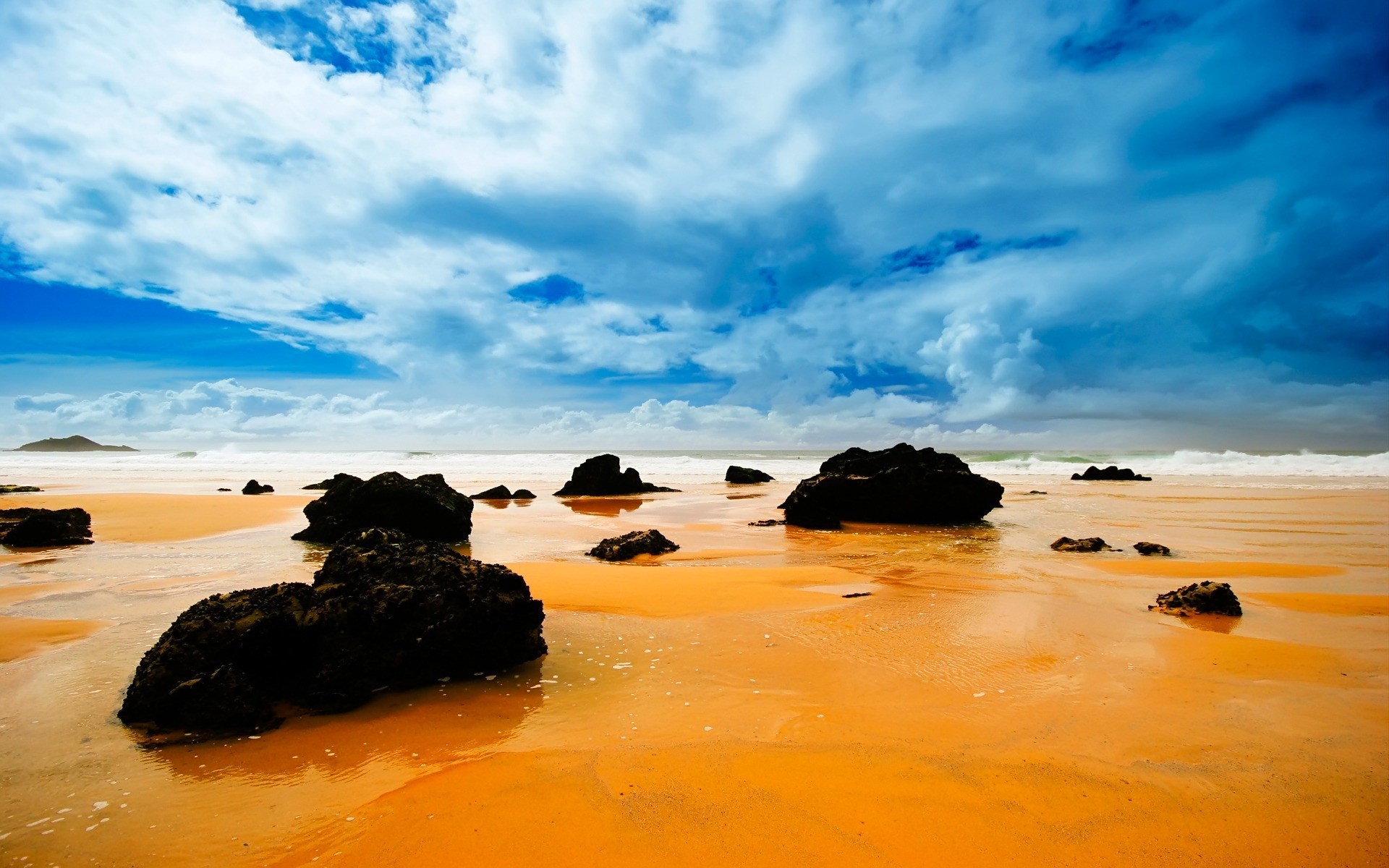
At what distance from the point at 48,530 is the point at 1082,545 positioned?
58.1 feet

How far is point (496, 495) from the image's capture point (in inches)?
877

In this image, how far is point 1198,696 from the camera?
4.50 meters

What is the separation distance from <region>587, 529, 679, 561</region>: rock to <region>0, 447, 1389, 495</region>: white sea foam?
16.5m

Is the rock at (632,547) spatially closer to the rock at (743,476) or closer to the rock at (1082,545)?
the rock at (1082,545)

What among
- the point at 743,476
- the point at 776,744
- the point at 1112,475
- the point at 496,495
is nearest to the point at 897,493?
the point at 776,744

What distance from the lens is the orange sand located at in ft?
16.4

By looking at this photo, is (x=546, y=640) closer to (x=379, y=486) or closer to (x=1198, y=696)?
(x=1198, y=696)

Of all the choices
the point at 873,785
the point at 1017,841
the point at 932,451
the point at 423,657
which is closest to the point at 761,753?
the point at 873,785

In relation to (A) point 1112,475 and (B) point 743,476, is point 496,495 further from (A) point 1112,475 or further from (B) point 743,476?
(A) point 1112,475

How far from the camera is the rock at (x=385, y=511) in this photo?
11.5m

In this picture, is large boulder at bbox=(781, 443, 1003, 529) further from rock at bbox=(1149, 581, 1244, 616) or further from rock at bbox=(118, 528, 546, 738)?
rock at bbox=(118, 528, 546, 738)

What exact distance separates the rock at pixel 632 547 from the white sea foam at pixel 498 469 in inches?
649

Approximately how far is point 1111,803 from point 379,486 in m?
A: 12.0

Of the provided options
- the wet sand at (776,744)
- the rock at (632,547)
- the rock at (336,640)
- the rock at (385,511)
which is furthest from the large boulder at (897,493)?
the rock at (336,640)
